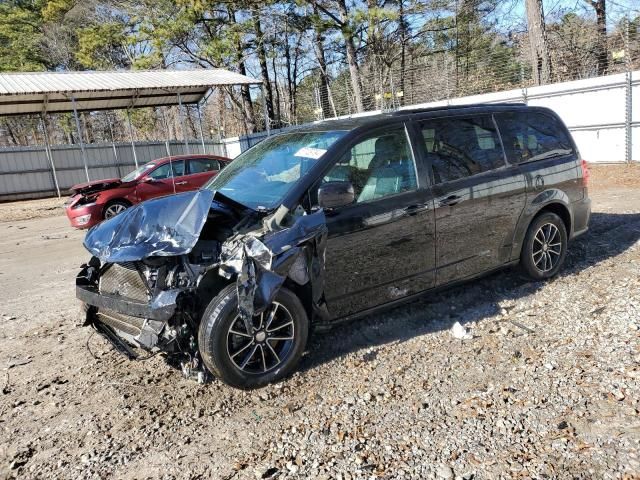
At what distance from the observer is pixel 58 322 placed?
197 inches

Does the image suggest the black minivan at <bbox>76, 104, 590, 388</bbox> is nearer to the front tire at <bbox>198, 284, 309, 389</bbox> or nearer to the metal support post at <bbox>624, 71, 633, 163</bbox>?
the front tire at <bbox>198, 284, 309, 389</bbox>

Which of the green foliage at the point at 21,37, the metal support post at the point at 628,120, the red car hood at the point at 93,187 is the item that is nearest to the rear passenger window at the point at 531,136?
the metal support post at the point at 628,120

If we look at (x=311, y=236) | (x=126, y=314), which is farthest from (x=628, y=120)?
(x=126, y=314)

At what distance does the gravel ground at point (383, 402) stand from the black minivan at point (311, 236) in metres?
0.31

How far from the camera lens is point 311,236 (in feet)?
11.0

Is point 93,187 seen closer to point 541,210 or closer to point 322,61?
point 541,210

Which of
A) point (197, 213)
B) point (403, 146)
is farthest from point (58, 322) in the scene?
point (403, 146)

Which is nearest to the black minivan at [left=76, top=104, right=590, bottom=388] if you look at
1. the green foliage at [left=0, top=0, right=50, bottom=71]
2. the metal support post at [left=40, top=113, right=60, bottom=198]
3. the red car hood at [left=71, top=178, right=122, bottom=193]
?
the red car hood at [left=71, top=178, right=122, bottom=193]

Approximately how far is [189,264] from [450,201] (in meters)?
2.21

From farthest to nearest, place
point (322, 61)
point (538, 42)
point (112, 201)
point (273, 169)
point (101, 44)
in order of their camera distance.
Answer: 1. point (101, 44)
2. point (322, 61)
3. point (538, 42)
4. point (112, 201)
5. point (273, 169)

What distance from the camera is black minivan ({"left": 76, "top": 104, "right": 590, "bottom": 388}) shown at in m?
3.21

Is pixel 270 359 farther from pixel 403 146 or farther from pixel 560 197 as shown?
pixel 560 197

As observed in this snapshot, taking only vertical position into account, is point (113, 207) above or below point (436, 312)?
above

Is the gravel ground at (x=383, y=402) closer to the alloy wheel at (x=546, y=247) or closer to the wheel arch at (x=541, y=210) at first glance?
the alloy wheel at (x=546, y=247)
